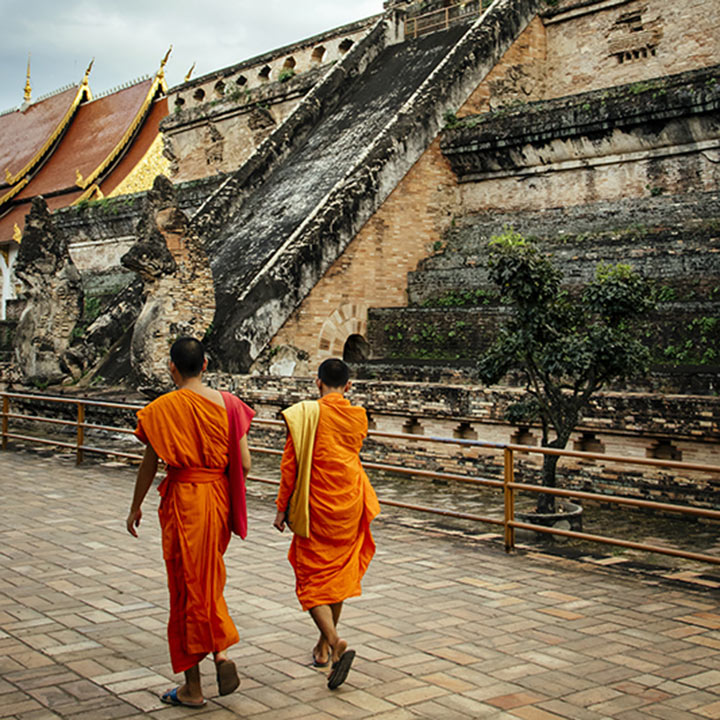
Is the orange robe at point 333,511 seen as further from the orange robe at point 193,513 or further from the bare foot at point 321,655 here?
the orange robe at point 193,513

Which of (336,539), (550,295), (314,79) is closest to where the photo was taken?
(336,539)

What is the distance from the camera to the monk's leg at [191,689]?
3.87m

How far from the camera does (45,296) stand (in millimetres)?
13617

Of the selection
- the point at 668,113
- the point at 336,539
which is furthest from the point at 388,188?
the point at 336,539

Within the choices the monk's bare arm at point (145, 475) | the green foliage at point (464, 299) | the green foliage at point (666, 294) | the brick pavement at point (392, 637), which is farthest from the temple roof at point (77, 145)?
the monk's bare arm at point (145, 475)

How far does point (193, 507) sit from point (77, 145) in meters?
25.4

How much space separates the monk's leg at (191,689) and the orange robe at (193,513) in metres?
0.05

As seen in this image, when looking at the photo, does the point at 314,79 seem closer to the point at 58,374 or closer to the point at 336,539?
the point at 58,374

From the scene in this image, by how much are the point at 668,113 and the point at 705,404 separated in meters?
4.70

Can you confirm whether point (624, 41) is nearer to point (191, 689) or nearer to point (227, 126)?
point (227, 126)

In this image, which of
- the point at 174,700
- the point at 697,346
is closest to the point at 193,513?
the point at 174,700

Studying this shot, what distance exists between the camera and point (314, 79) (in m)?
18.8

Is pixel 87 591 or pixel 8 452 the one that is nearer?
pixel 87 591

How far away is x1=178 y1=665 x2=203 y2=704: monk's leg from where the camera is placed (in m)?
3.87
